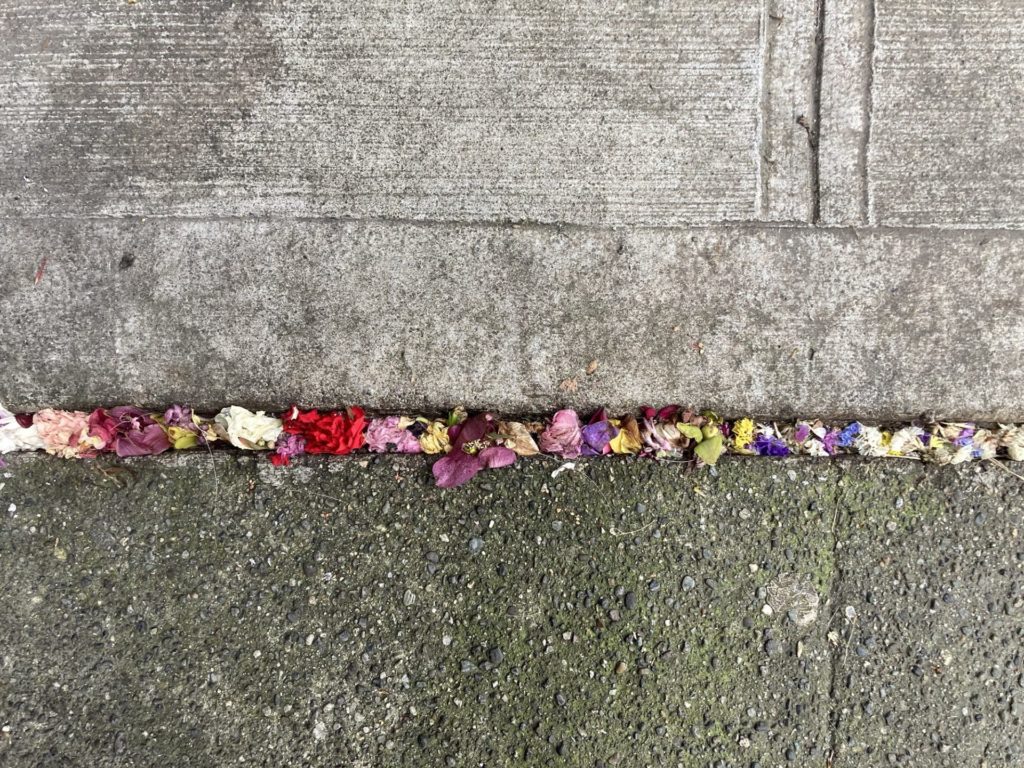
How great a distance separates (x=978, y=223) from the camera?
2049 millimetres

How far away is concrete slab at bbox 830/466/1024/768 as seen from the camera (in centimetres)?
207

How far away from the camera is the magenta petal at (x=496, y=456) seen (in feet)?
6.78

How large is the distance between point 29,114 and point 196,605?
1.69 m

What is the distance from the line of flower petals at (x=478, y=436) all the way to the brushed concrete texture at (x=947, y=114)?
2.38 feet

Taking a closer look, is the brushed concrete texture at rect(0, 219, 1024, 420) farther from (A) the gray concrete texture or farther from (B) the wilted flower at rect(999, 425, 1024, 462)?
(B) the wilted flower at rect(999, 425, 1024, 462)

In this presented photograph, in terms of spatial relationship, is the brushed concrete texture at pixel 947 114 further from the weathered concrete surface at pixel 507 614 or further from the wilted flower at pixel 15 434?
the wilted flower at pixel 15 434

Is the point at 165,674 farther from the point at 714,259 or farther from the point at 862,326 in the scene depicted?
the point at 862,326

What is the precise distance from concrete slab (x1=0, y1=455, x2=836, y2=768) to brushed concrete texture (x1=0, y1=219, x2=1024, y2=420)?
0.30 metres

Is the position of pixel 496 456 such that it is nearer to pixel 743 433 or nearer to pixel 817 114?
pixel 743 433

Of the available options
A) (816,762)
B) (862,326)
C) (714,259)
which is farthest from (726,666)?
(714,259)

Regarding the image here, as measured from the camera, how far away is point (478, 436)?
2.05 metres

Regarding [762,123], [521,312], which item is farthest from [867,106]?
[521,312]

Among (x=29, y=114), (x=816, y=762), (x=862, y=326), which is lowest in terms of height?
(x=816, y=762)

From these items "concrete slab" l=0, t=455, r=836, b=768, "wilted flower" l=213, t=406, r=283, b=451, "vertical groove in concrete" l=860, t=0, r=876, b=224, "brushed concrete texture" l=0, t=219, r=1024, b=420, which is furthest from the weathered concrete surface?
"vertical groove in concrete" l=860, t=0, r=876, b=224
